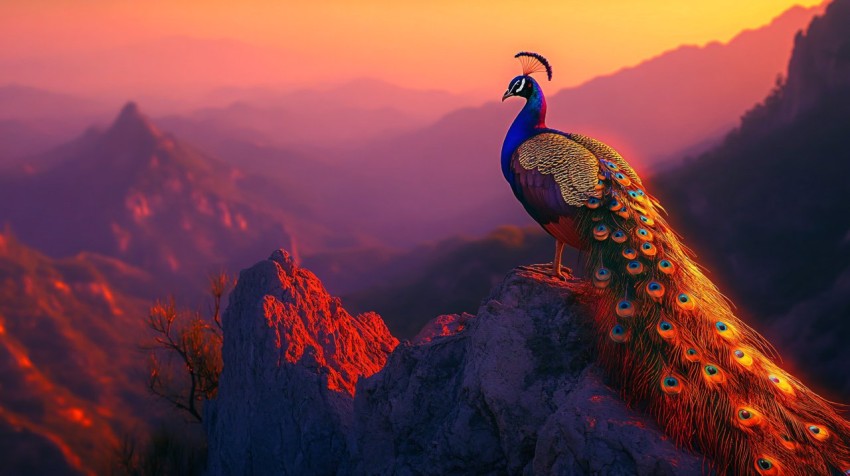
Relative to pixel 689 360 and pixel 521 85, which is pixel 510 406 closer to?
pixel 689 360

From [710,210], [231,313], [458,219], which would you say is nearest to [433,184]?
[458,219]

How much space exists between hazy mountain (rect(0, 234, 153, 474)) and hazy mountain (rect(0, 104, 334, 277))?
1908cm

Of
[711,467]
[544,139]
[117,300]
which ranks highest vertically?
[117,300]

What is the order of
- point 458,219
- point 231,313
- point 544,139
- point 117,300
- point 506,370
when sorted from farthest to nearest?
point 458,219 < point 117,300 < point 231,313 < point 544,139 < point 506,370

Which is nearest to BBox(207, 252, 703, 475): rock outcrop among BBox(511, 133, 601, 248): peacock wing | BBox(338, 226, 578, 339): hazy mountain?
BBox(511, 133, 601, 248): peacock wing

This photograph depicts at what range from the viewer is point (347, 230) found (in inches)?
4542

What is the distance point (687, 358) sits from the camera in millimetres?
5637

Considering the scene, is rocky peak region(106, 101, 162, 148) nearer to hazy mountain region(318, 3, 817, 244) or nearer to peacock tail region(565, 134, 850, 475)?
hazy mountain region(318, 3, 817, 244)

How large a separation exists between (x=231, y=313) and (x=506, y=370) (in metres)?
6.28

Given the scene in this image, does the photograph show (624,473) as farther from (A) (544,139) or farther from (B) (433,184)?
(B) (433,184)

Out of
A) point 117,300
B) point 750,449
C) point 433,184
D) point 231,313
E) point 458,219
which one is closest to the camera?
point 750,449

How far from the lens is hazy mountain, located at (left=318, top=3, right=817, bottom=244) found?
10581cm

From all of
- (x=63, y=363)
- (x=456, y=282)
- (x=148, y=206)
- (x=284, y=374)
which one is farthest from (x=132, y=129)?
(x=284, y=374)

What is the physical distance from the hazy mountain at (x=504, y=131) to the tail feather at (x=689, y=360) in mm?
78660
